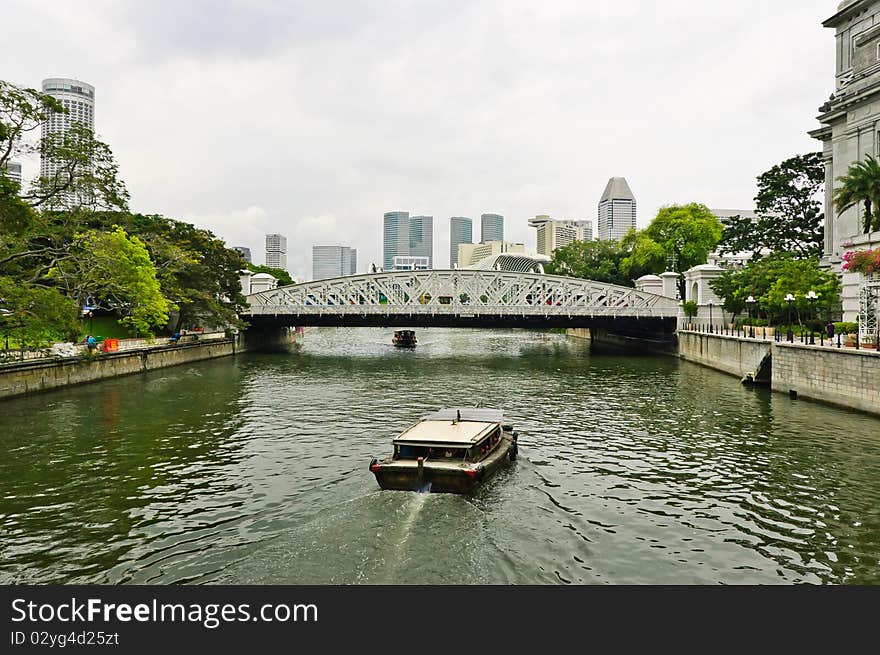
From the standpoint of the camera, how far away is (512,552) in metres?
12.3

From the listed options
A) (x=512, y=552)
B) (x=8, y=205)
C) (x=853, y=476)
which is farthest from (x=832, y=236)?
(x=8, y=205)

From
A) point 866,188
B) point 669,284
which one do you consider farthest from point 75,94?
point 866,188

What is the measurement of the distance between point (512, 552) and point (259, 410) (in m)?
20.9

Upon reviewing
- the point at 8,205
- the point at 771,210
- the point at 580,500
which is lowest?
the point at 580,500

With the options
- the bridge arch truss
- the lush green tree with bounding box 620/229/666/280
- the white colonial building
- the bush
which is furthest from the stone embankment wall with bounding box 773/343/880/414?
the lush green tree with bounding box 620/229/666/280

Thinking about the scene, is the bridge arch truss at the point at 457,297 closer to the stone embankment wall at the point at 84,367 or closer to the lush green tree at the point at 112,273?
the stone embankment wall at the point at 84,367

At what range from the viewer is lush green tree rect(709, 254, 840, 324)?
42750 millimetres

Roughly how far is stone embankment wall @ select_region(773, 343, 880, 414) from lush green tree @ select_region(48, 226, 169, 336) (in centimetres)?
3992

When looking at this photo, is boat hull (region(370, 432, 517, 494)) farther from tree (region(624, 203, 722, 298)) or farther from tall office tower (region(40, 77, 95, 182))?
tree (region(624, 203, 722, 298))

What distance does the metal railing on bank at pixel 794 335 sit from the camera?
29.8m

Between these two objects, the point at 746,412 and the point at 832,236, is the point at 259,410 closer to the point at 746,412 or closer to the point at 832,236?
the point at 746,412

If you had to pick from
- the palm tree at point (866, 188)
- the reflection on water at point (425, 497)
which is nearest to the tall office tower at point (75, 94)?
the reflection on water at point (425, 497)
